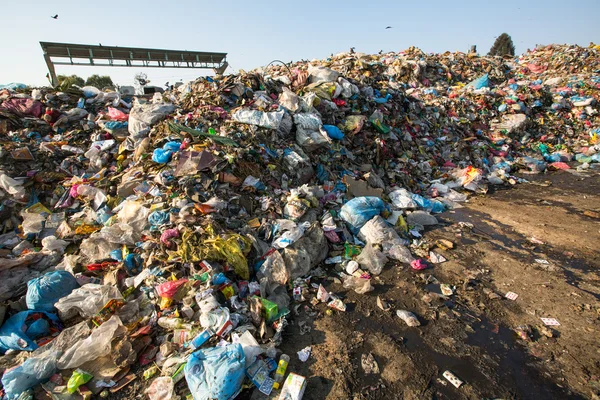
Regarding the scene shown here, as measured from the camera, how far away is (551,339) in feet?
7.17

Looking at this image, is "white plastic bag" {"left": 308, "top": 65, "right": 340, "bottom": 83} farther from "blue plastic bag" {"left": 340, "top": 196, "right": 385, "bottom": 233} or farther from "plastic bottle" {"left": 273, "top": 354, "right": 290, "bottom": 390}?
"plastic bottle" {"left": 273, "top": 354, "right": 290, "bottom": 390}

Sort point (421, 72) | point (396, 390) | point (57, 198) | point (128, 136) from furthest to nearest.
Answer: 1. point (421, 72)
2. point (128, 136)
3. point (57, 198)
4. point (396, 390)

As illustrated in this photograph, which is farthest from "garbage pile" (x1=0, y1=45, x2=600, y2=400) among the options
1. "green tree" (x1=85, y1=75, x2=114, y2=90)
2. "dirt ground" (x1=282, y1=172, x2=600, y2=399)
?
"green tree" (x1=85, y1=75, x2=114, y2=90)

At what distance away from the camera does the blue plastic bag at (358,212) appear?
352 centimetres

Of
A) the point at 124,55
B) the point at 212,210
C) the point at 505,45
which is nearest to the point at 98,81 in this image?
the point at 124,55

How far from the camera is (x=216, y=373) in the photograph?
5.83 ft

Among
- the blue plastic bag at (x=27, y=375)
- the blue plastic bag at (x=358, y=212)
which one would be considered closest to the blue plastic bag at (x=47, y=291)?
the blue plastic bag at (x=27, y=375)

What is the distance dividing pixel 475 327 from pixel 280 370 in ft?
5.43

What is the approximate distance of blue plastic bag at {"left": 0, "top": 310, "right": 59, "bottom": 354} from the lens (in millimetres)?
2141

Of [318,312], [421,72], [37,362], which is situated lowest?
[318,312]

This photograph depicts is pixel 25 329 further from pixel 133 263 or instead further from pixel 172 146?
pixel 172 146

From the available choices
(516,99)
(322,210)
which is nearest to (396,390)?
(322,210)

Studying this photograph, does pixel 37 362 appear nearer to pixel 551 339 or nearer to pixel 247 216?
pixel 247 216

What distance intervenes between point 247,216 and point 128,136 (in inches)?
106
